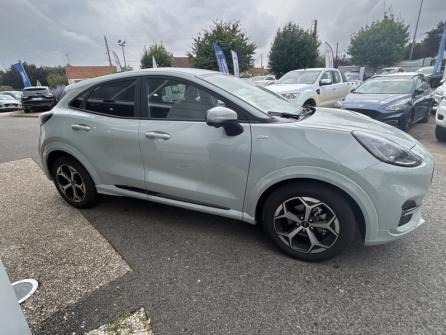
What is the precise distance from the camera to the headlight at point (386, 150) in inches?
79.0

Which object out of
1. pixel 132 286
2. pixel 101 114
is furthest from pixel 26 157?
pixel 132 286

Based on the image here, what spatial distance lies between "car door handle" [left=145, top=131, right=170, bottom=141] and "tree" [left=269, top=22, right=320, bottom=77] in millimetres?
22568

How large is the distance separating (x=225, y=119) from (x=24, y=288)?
6.85 feet

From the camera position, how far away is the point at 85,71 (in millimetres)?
52938

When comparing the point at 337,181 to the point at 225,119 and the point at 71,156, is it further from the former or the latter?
the point at 71,156

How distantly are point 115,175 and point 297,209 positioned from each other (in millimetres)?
1917

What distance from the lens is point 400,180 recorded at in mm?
1987

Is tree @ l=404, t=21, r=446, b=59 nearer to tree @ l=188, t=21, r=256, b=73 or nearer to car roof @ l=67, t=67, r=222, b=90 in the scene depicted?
tree @ l=188, t=21, r=256, b=73

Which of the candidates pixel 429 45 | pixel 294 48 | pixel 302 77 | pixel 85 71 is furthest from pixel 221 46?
pixel 429 45

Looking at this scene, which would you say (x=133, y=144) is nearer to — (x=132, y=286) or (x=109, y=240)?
(x=109, y=240)

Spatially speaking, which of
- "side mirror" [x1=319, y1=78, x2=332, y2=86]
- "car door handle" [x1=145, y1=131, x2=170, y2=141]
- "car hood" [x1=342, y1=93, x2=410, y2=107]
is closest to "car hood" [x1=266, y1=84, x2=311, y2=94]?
"side mirror" [x1=319, y1=78, x2=332, y2=86]

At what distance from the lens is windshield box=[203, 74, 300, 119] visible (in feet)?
8.03

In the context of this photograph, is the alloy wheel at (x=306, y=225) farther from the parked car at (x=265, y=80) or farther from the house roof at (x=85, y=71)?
the house roof at (x=85, y=71)

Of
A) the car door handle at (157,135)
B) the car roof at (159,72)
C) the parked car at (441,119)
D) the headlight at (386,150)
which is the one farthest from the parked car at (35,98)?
the headlight at (386,150)
